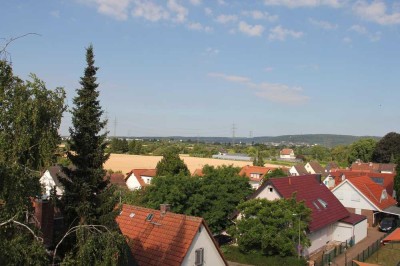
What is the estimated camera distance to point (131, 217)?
84.2ft

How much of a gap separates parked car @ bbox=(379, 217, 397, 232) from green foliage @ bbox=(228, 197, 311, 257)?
17.2 meters

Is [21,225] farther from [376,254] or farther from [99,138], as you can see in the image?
[376,254]

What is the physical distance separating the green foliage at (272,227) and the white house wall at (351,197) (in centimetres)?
1819

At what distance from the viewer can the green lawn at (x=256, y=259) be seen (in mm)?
27953

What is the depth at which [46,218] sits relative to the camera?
17.2m

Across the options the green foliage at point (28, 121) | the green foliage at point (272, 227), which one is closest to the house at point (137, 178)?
the green foliage at point (272, 227)

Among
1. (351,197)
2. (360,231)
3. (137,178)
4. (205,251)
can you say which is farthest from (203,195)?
(137,178)

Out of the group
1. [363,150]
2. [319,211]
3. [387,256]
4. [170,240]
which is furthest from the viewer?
[363,150]

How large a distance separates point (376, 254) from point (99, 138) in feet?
88.4

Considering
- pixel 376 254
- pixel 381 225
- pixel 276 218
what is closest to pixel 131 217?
pixel 276 218

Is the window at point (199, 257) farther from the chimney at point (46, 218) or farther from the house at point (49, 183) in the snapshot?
the chimney at point (46, 218)

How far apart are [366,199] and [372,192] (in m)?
2.03

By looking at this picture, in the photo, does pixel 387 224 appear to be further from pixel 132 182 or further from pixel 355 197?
pixel 132 182

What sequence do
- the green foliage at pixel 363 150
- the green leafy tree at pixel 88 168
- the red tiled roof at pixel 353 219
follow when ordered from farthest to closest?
1. the green foliage at pixel 363 150
2. the red tiled roof at pixel 353 219
3. the green leafy tree at pixel 88 168
